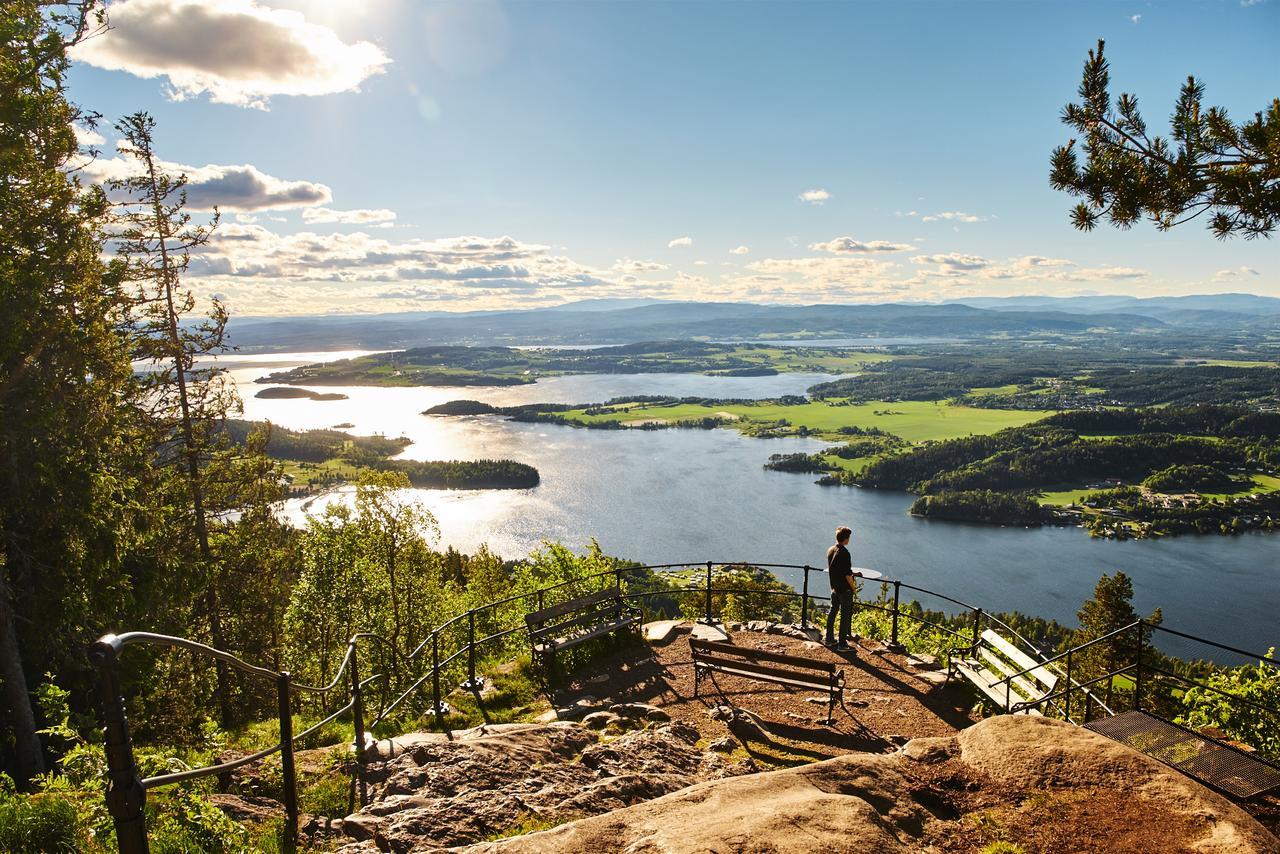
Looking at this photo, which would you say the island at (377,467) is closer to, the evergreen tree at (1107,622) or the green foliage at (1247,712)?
the evergreen tree at (1107,622)

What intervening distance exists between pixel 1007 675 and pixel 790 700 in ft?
11.5

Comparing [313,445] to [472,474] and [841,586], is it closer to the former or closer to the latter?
[472,474]

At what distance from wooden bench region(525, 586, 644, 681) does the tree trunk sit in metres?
8.42

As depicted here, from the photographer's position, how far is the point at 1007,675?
1067 centimetres

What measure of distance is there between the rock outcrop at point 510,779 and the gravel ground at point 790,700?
1.52m

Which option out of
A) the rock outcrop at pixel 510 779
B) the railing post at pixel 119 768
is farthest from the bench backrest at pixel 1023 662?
the railing post at pixel 119 768

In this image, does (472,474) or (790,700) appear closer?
(790,700)

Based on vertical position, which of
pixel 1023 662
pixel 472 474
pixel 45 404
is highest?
pixel 45 404

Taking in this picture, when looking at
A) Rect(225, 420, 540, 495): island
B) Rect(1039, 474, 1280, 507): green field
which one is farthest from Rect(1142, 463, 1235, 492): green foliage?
Rect(225, 420, 540, 495): island

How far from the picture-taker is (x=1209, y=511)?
4099 inches

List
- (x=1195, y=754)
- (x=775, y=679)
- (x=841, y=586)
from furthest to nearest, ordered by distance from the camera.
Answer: (x=841, y=586) → (x=775, y=679) → (x=1195, y=754)

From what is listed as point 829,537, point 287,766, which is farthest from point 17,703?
point 829,537

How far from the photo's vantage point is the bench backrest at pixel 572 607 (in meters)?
12.8

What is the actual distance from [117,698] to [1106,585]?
4579cm
